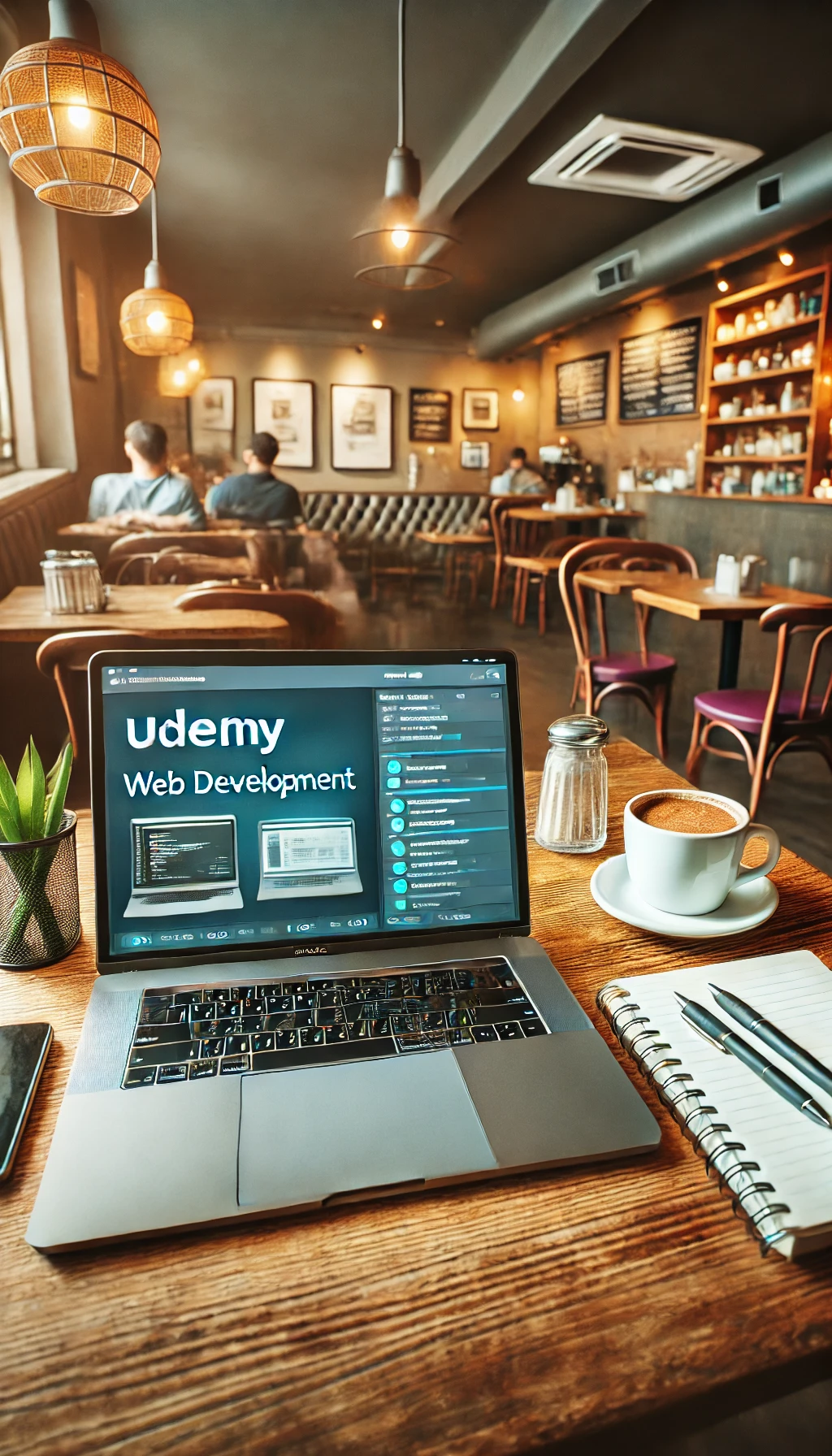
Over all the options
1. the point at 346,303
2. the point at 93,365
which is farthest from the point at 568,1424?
the point at 346,303

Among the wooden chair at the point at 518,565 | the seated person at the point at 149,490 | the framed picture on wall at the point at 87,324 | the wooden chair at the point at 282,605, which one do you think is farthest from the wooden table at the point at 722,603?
the framed picture on wall at the point at 87,324

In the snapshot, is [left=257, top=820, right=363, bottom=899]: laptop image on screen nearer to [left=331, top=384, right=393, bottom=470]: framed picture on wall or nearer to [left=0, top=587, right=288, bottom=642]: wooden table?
[left=0, top=587, right=288, bottom=642]: wooden table

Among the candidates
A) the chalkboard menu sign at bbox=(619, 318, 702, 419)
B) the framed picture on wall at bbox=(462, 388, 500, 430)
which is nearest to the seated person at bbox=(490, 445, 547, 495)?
the framed picture on wall at bbox=(462, 388, 500, 430)

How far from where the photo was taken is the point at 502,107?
13.1 ft

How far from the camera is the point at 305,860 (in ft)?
2.34

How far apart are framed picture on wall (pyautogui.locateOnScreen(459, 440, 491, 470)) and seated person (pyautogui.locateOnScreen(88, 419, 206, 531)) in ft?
14.5

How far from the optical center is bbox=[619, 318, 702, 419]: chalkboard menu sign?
6.57 meters

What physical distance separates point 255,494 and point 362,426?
121 inches

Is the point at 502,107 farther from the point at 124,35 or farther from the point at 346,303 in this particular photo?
the point at 346,303

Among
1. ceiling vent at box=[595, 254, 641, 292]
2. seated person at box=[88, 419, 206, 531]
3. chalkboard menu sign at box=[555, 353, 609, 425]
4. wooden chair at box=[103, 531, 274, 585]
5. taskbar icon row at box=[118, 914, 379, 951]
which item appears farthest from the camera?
chalkboard menu sign at box=[555, 353, 609, 425]

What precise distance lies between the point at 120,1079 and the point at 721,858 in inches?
21.0

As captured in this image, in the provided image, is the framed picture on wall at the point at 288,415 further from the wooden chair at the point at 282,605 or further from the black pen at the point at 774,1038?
the black pen at the point at 774,1038

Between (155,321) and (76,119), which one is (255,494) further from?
(76,119)

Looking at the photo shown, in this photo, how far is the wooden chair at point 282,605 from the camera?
2506 millimetres
